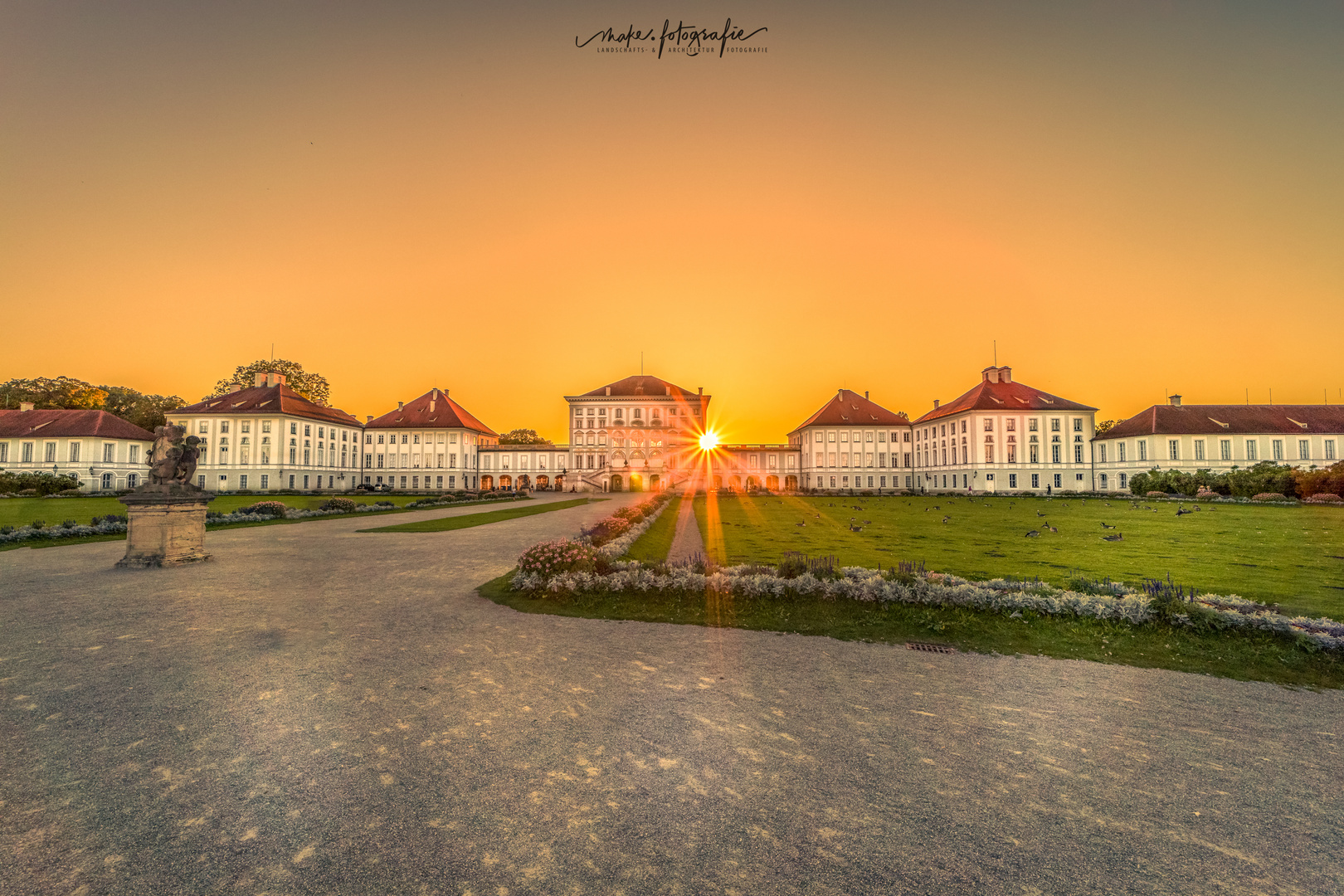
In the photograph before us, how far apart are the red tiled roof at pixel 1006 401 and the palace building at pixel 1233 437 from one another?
24.5ft

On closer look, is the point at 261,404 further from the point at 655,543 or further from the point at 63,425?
the point at 655,543

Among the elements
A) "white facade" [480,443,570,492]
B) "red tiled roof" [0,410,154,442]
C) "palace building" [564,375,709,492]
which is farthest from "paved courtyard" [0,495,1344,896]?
Result: "white facade" [480,443,570,492]

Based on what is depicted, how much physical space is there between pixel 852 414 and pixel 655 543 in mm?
72346

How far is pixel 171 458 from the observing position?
13.6 metres

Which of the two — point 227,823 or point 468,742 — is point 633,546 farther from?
point 227,823

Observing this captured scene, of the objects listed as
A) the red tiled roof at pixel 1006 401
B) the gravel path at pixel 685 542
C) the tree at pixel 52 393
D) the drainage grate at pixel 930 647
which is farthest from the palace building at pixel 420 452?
the drainage grate at pixel 930 647

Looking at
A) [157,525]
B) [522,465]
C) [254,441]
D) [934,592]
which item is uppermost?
[254,441]

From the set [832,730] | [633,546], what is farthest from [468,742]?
[633,546]

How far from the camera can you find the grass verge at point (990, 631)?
699cm

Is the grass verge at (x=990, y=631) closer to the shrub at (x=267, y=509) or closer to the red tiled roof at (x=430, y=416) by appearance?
the shrub at (x=267, y=509)

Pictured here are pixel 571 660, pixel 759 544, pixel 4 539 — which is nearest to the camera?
pixel 571 660

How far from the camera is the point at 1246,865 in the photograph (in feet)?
10.8

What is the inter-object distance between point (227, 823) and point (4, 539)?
21476 millimetres

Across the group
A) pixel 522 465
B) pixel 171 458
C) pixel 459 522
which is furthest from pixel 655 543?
pixel 522 465
